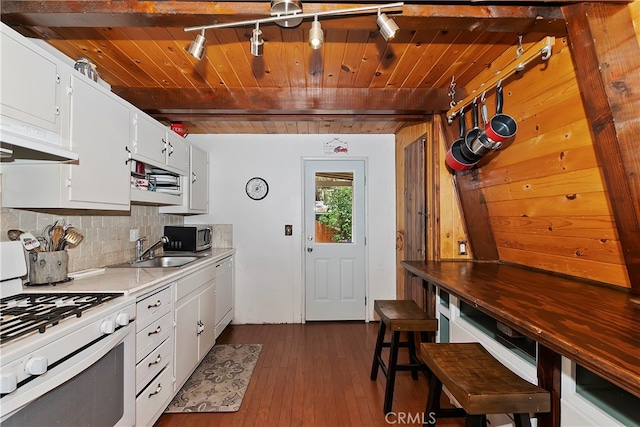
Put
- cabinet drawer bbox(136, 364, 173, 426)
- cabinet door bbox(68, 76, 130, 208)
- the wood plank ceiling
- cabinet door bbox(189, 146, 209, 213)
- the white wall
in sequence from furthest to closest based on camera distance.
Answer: the white wall < cabinet door bbox(189, 146, 209, 213) < cabinet drawer bbox(136, 364, 173, 426) < cabinet door bbox(68, 76, 130, 208) < the wood plank ceiling

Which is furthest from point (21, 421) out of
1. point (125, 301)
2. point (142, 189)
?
point (142, 189)

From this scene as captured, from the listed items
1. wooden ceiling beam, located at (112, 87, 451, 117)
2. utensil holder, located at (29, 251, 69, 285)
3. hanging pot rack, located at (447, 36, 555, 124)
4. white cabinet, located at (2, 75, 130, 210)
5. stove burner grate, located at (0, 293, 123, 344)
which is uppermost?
wooden ceiling beam, located at (112, 87, 451, 117)

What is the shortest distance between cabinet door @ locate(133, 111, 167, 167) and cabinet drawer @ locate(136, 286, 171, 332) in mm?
978

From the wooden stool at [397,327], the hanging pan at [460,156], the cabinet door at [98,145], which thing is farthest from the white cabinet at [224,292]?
the hanging pan at [460,156]

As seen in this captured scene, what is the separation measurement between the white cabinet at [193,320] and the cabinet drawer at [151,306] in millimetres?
152

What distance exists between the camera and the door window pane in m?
3.79

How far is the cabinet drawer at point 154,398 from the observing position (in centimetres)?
169

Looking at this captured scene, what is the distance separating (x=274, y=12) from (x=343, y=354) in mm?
2785

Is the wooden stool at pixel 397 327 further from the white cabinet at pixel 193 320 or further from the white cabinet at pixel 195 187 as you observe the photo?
the white cabinet at pixel 195 187

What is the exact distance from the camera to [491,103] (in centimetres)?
199

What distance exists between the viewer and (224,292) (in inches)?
130

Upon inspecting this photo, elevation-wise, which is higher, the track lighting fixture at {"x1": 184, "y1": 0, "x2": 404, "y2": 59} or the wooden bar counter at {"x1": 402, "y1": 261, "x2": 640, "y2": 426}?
the track lighting fixture at {"x1": 184, "y1": 0, "x2": 404, "y2": 59}

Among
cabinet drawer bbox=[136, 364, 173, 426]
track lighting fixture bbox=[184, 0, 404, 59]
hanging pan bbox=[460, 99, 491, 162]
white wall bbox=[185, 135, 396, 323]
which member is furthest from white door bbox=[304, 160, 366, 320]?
track lighting fixture bbox=[184, 0, 404, 59]

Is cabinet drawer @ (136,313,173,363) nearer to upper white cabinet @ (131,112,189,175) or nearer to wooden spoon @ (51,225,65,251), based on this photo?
wooden spoon @ (51,225,65,251)
